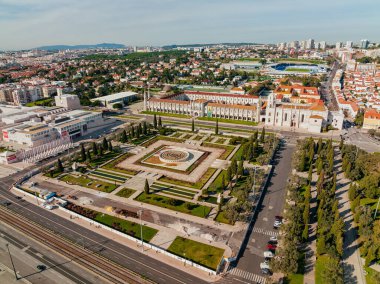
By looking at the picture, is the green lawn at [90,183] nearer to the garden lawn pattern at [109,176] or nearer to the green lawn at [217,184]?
the garden lawn pattern at [109,176]

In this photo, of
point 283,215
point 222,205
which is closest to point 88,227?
point 222,205

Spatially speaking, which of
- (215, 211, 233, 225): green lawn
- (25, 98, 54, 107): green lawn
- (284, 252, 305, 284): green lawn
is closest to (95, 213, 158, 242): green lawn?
(215, 211, 233, 225): green lawn

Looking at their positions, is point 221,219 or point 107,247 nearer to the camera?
point 107,247

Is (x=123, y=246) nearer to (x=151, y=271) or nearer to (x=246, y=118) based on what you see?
(x=151, y=271)

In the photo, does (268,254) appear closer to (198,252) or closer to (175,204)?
(198,252)

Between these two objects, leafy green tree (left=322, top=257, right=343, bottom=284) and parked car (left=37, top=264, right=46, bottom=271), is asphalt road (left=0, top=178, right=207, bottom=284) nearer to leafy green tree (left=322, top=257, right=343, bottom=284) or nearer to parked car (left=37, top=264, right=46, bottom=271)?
parked car (left=37, top=264, right=46, bottom=271)

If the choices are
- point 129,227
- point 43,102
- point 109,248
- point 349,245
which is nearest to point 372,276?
point 349,245

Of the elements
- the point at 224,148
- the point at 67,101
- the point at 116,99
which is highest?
the point at 67,101

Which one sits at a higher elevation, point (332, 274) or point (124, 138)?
point (124, 138)
